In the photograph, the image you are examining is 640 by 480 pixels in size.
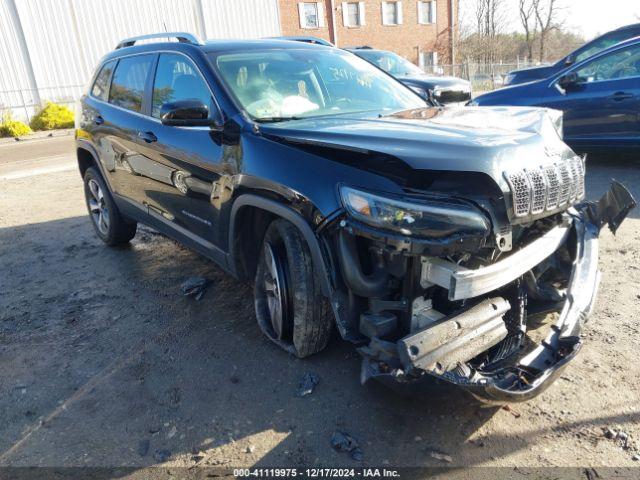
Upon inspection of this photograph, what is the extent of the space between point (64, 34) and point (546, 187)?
25.5 m

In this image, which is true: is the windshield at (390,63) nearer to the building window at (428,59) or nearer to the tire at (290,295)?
the tire at (290,295)

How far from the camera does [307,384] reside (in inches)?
111

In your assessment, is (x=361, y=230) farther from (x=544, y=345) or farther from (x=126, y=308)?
(x=126, y=308)

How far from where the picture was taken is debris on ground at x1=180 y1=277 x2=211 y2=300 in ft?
13.4

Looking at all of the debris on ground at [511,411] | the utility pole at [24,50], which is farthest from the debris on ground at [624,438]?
the utility pole at [24,50]

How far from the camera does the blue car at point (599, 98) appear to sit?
6684mm

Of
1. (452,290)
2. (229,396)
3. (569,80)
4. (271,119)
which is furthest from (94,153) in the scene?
(569,80)

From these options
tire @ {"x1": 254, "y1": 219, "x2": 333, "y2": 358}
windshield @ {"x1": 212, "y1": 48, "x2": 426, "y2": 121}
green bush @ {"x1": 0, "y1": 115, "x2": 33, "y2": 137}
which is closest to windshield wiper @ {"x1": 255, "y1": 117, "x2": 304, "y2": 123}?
windshield @ {"x1": 212, "y1": 48, "x2": 426, "y2": 121}

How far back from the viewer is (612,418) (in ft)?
8.03

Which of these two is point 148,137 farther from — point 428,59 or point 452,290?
point 428,59

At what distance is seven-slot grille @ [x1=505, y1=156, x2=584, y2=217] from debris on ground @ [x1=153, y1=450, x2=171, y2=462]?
1.94 meters

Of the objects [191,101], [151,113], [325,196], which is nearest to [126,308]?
[151,113]

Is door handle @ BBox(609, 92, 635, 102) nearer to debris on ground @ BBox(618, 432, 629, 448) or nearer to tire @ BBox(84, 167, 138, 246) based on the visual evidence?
debris on ground @ BBox(618, 432, 629, 448)

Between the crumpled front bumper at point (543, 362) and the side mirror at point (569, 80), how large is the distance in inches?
196
